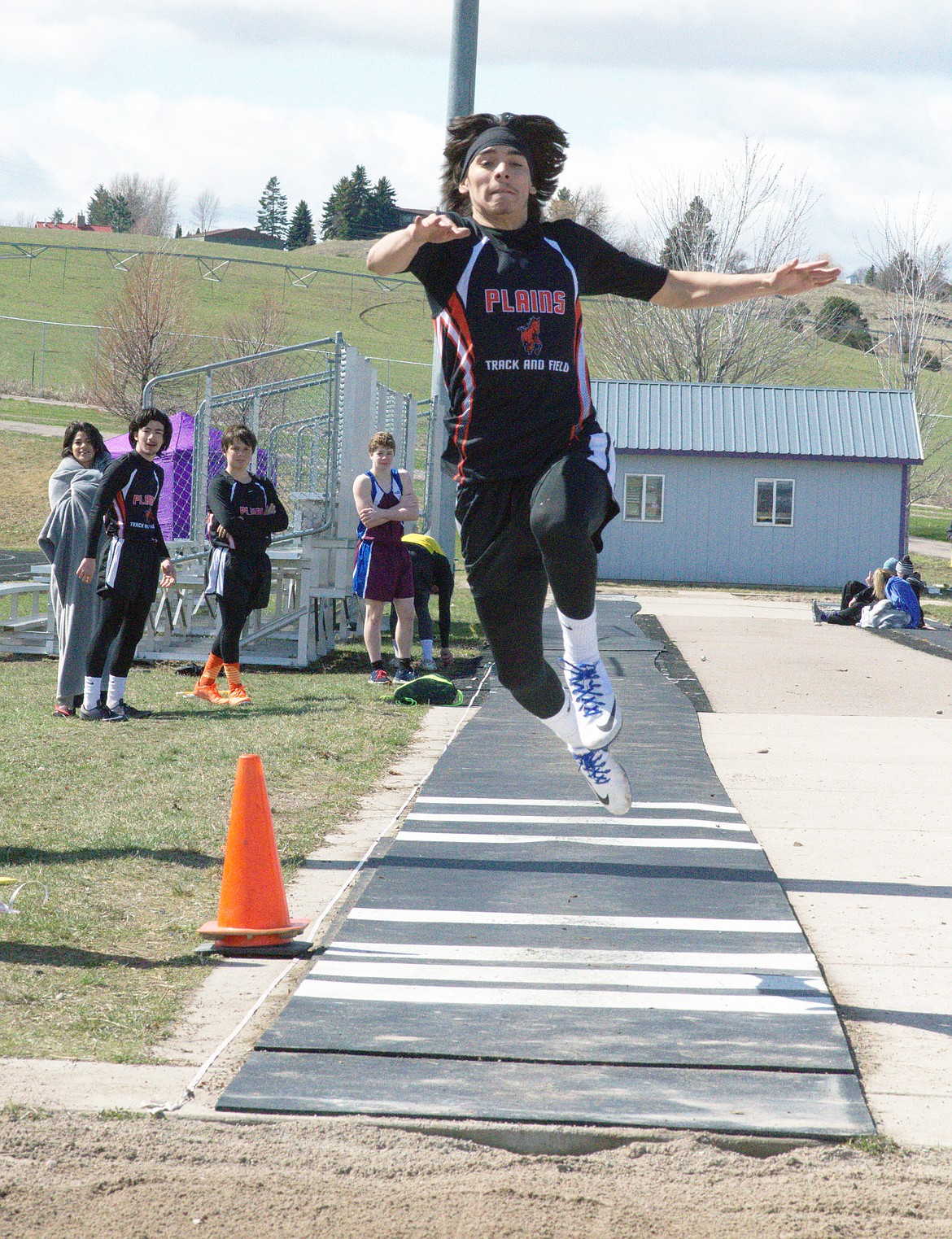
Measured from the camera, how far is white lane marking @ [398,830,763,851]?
5469mm

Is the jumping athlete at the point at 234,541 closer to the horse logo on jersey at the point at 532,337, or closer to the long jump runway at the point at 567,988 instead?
the long jump runway at the point at 567,988

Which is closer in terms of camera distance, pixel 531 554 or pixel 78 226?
pixel 531 554

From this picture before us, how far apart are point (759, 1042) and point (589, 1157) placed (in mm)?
750

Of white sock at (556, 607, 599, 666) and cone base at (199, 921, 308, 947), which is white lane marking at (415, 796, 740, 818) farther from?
cone base at (199, 921, 308, 947)

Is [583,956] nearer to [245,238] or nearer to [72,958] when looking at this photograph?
[72,958]

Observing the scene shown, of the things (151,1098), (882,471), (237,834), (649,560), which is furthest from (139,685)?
(882,471)

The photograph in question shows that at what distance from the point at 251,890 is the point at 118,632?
17.1ft

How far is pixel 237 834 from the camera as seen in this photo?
4.32 metres

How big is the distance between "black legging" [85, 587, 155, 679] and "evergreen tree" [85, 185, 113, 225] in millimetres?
130774

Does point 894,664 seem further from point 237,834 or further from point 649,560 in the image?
point 649,560

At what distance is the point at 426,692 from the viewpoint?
10.0 meters

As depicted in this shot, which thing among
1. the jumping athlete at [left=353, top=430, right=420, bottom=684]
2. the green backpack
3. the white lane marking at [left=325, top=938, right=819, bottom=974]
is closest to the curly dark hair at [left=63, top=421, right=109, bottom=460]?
the jumping athlete at [left=353, top=430, right=420, bottom=684]

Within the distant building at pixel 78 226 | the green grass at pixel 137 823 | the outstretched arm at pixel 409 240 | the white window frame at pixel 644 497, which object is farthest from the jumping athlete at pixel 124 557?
the distant building at pixel 78 226

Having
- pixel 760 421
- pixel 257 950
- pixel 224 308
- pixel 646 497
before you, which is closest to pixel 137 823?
pixel 257 950
